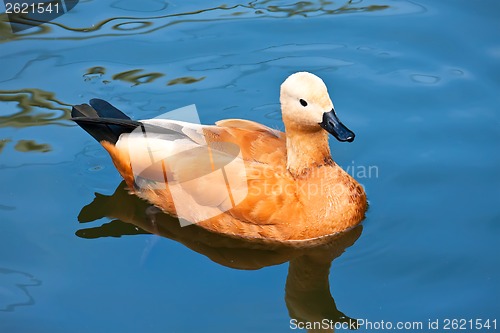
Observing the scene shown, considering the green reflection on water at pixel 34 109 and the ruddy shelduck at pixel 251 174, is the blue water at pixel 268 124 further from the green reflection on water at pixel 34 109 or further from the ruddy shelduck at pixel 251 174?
the ruddy shelduck at pixel 251 174

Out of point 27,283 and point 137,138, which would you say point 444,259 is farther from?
point 27,283

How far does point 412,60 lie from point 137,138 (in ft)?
9.54

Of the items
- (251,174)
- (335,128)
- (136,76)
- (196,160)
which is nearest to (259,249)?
(251,174)

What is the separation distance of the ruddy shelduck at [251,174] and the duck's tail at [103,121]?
0.02 m

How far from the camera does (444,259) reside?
5.81 metres

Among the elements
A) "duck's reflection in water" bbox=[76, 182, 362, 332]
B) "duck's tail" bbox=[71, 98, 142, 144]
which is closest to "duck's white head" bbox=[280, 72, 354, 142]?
"duck's reflection in water" bbox=[76, 182, 362, 332]

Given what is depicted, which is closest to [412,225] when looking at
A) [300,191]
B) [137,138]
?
[300,191]

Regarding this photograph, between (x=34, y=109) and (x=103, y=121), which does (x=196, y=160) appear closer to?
(x=103, y=121)

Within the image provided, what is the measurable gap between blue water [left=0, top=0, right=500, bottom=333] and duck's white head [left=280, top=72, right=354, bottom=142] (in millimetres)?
936

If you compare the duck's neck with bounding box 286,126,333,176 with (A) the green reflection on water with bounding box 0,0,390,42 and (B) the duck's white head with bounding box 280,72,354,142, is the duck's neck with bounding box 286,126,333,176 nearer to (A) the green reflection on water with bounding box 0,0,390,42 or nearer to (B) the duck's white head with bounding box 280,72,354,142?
(B) the duck's white head with bounding box 280,72,354,142

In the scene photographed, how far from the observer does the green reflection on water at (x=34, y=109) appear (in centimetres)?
745

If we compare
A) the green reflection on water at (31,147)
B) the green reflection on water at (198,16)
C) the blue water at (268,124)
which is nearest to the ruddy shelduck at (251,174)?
the blue water at (268,124)

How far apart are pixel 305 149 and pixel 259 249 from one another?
31.9 inches

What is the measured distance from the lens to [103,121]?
6.35 metres
